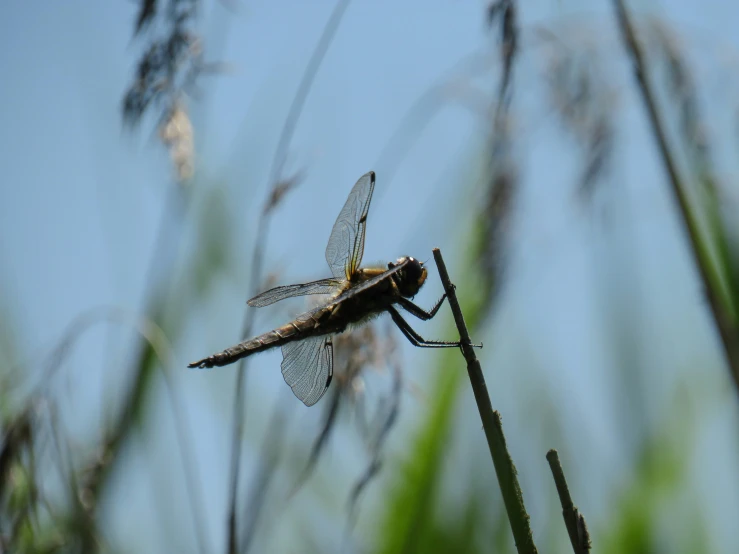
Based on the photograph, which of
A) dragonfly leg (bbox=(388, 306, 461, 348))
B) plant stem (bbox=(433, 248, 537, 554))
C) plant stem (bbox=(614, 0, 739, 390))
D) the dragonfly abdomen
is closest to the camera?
plant stem (bbox=(433, 248, 537, 554))

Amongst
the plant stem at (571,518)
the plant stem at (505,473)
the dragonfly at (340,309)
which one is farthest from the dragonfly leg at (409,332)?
the plant stem at (571,518)

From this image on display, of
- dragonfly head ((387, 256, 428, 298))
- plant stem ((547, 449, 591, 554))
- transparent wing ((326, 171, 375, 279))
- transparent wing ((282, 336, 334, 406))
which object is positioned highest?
transparent wing ((326, 171, 375, 279))

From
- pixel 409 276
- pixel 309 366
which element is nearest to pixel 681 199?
pixel 409 276

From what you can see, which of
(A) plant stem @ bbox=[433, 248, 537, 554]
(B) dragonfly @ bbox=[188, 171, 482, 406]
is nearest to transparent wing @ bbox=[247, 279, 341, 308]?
(B) dragonfly @ bbox=[188, 171, 482, 406]

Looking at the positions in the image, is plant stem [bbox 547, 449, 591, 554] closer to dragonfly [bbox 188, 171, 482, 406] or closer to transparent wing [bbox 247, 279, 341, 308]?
dragonfly [bbox 188, 171, 482, 406]

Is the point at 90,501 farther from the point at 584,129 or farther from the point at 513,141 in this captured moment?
the point at 584,129

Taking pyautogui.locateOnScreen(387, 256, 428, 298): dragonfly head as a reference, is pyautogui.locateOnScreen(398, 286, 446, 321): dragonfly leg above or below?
below

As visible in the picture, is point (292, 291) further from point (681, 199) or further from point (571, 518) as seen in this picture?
point (571, 518)

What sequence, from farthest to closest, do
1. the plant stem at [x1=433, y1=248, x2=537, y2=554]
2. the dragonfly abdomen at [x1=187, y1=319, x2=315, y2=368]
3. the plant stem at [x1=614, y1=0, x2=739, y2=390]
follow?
the dragonfly abdomen at [x1=187, y1=319, x2=315, y2=368]
the plant stem at [x1=614, y1=0, x2=739, y2=390]
the plant stem at [x1=433, y1=248, x2=537, y2=554]

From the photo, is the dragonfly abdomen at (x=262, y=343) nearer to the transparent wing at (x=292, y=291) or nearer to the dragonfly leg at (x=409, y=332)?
the transparent wing at (x=292, y=291)
